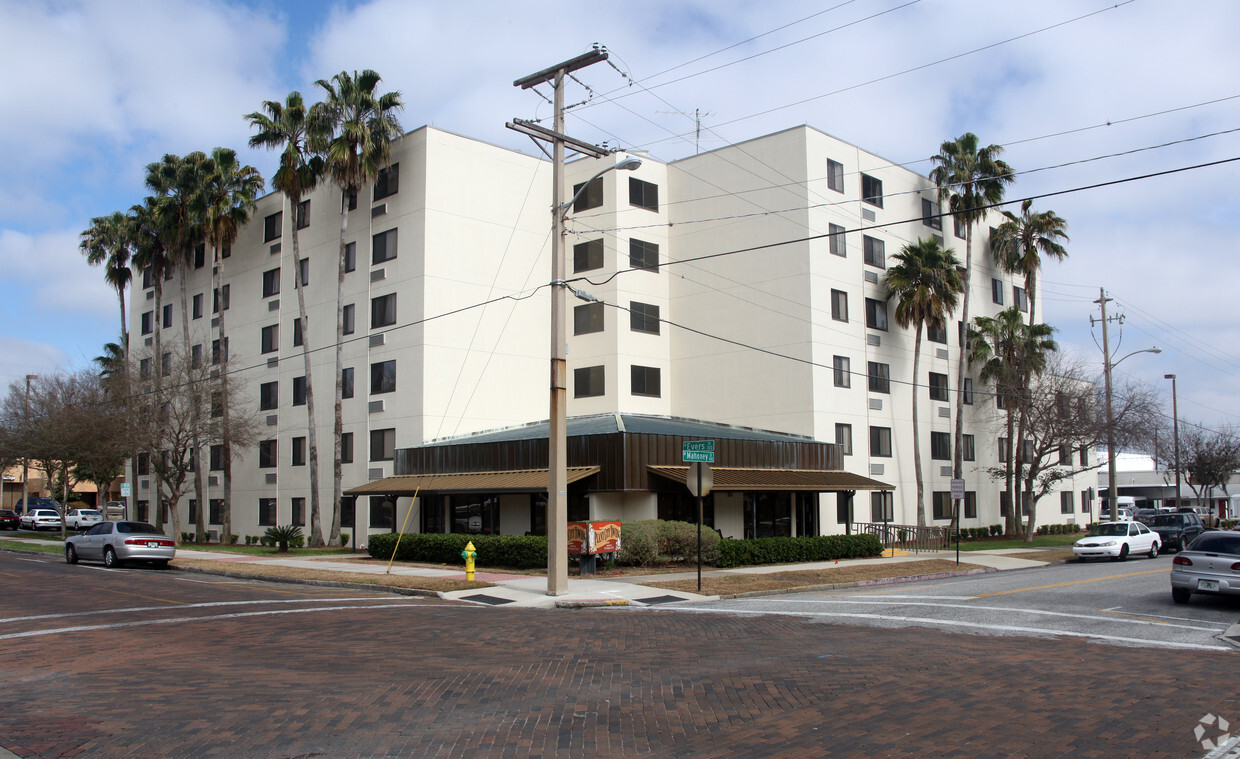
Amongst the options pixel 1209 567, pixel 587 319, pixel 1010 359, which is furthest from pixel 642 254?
pixel 1209 567

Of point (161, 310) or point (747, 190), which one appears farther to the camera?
point (161, 310)

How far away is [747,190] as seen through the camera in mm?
39094

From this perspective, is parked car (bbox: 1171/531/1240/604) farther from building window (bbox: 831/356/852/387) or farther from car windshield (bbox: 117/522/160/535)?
car windshield (bbox: 117/522/160/535)

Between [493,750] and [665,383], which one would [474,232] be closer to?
[665,383]

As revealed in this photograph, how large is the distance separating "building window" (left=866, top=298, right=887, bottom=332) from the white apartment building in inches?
4.4

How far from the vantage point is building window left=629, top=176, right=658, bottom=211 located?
134 feet

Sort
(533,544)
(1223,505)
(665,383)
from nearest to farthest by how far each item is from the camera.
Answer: (533,544)
(665,383)
(1223,505)

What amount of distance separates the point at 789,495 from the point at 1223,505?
64466 millimetres

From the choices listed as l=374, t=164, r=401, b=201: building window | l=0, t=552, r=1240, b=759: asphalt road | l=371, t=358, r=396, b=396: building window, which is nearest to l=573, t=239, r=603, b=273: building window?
l=374, t=164, r=401, b=201: building window

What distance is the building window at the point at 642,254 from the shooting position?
40.2 metres

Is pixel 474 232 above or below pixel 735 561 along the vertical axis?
above

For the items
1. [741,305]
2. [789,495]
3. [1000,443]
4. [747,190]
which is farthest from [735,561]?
[1000,443]

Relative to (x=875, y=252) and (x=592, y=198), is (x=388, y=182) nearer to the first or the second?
(x=592, y=198)

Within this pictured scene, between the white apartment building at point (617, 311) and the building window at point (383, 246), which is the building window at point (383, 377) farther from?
the building window at point (383, 246)
